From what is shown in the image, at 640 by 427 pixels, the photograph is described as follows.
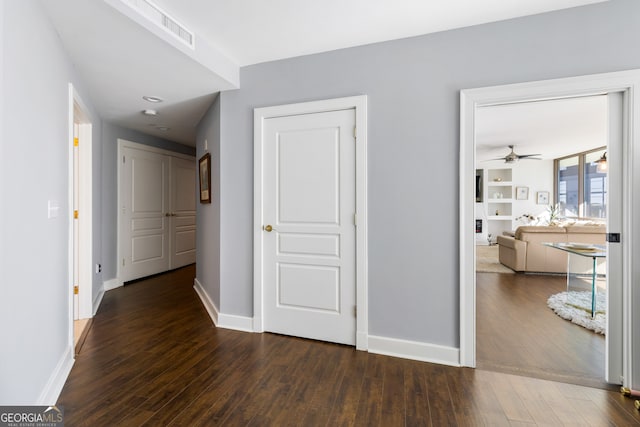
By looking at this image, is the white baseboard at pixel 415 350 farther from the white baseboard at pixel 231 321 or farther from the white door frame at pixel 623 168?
the white baseboard at pixel 231 321

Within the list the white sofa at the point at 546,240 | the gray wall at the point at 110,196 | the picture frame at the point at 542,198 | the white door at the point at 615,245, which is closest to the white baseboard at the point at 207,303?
the gray wall at the point at 110,196

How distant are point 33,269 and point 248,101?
204cm

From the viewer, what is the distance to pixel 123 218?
4641 millimetres

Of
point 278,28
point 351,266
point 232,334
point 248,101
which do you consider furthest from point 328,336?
point 278,28

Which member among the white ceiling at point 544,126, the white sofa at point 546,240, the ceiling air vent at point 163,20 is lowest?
the white sofa at point 546,240

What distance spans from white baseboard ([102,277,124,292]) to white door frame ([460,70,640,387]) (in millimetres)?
4405

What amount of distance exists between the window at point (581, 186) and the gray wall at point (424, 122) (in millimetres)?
6623

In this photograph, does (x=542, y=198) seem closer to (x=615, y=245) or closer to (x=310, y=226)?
(x=615, y=245)

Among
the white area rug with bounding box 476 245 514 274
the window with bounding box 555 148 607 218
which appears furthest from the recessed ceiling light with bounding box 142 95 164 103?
the window with bounding box 555 148 607 218

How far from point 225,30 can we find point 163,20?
43 cm

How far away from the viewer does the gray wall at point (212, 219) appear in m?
3.24

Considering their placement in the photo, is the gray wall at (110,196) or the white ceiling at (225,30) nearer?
the white ceiling at (225,30)

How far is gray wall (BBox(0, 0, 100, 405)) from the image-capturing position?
1377 mm

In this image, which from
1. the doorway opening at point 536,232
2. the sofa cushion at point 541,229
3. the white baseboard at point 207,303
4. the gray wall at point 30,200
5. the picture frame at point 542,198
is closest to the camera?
the gray wall at point 30,200
